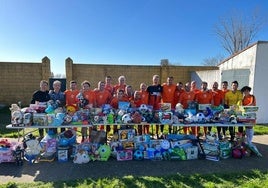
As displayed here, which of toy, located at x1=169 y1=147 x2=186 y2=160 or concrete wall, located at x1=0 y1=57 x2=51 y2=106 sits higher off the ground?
concrete wall, located at x1=0 y1=57 x2=51 y2=106

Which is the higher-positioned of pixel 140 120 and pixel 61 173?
pixel 140 120

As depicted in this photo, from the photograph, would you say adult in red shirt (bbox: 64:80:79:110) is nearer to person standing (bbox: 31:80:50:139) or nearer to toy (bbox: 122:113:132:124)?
person standing (bbox: 31:80:50:139)

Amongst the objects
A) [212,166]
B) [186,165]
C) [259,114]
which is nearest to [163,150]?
[186,165]

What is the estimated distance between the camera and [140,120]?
4.77 m

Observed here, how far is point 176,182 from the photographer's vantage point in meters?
3.67

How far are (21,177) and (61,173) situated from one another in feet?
2.36

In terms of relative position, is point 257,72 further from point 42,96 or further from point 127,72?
point 42,96

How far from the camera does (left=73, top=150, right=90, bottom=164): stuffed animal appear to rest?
445cm

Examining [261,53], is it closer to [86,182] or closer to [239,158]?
[239,158]

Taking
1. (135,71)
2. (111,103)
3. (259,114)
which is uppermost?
(135,71)

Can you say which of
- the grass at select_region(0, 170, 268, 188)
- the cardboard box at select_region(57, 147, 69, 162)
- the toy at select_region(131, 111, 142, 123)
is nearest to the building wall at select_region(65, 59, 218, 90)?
the toy at select_region(131, 111, 142, 123)

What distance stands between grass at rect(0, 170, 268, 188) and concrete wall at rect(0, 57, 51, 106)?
919 cm

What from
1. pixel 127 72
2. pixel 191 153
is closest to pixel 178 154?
pixel 191 153

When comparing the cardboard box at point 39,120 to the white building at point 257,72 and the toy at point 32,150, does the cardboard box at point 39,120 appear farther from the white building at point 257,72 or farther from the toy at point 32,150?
the white building at point 257,72
